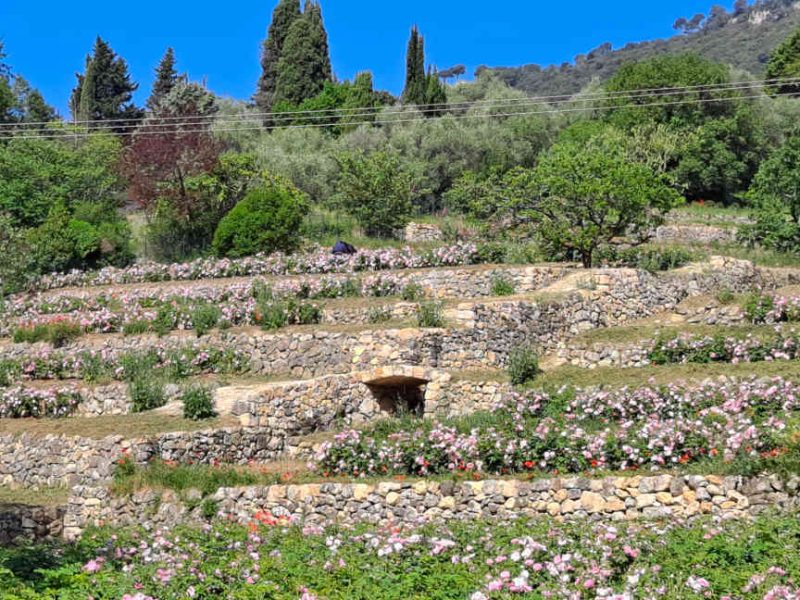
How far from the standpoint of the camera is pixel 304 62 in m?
71.8

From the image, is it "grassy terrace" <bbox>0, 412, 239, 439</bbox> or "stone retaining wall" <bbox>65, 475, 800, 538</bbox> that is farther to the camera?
"grassy terrace" <bbox>0, 412, 239, 439</bbox>

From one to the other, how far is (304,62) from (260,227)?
3890 centimetres

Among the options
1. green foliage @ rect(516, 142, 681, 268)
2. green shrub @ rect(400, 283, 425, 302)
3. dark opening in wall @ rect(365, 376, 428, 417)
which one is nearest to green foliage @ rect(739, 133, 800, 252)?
green foliage @ rect(516, 142, 681, 268)

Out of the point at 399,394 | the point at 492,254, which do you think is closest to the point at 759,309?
the point at 399,394

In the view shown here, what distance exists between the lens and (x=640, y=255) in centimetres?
2912

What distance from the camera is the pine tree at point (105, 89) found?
70.2m

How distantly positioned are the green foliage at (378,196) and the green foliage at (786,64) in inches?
1425

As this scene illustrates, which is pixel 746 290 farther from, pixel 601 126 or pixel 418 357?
pixel 601 126

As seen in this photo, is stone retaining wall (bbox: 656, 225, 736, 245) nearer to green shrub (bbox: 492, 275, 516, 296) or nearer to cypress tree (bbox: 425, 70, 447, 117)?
green shrub (bbox: 492, 275, 516, 296)

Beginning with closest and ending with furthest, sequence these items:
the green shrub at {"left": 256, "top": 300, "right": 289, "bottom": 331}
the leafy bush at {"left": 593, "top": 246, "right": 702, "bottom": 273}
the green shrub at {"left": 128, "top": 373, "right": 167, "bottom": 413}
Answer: the green shrub at {"left": 128, "top": 373, "right": 167, "bottom": 413}
the green shrub at {"left": 256, "top": 300, "right": 289, "bottom": 331}
the leafy bush at {"left": 593, "top": 246, "right": 702, "bottom": 273}

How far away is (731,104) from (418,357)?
37.1m

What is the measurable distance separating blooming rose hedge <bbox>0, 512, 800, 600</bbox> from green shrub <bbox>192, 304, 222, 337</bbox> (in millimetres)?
13190

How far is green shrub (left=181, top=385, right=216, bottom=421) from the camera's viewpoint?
20016 millimetres

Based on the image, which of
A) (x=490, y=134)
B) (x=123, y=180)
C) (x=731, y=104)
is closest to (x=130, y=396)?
(x=123, y=180)
